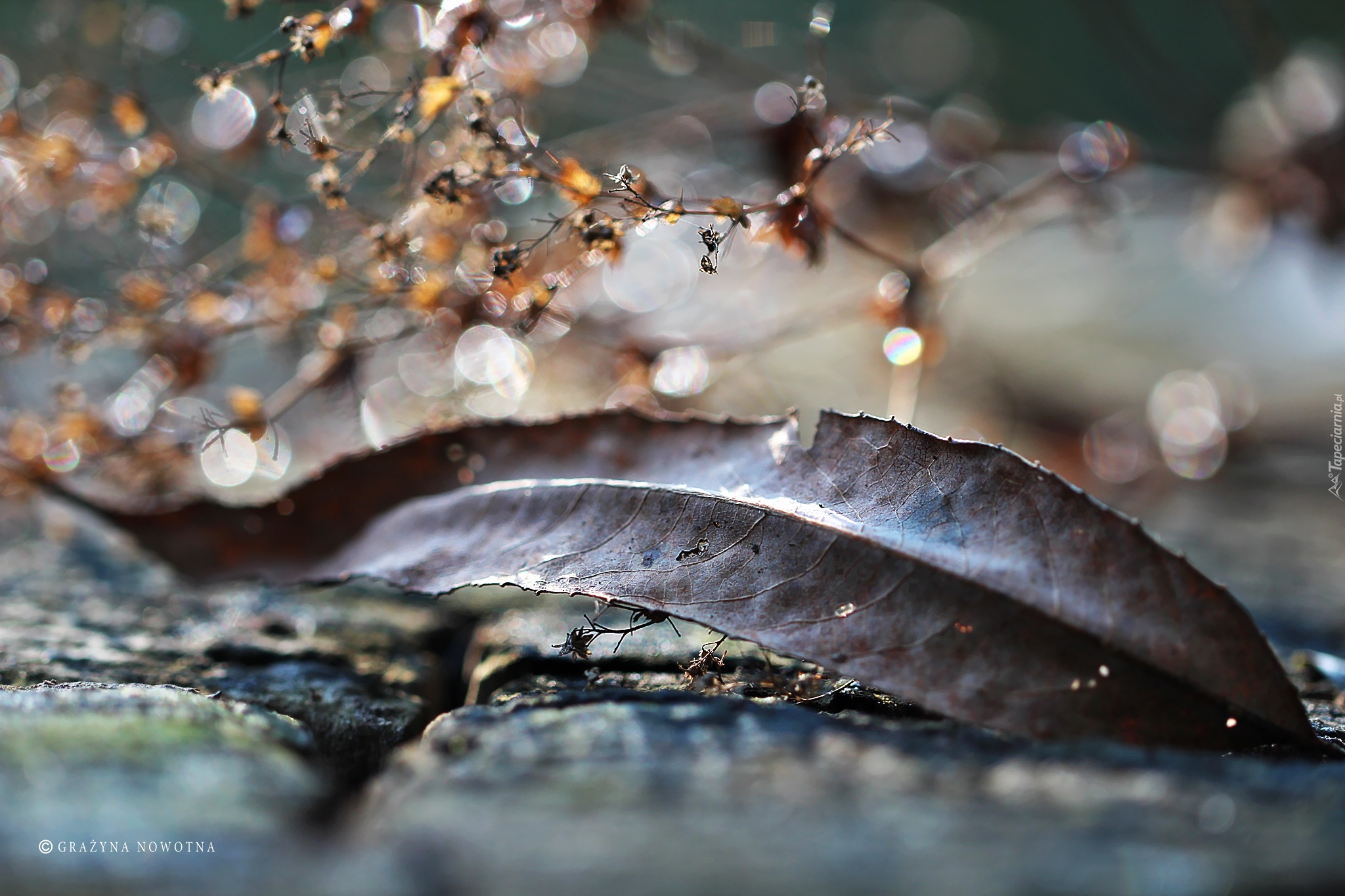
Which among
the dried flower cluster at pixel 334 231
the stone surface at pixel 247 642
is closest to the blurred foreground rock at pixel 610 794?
the stone surface at pixel 247 642

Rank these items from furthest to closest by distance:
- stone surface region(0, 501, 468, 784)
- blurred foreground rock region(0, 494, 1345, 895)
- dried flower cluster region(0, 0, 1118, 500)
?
1. dried flower cluster region(0, 0, 1118, 500)
2. stone surface region(0, 501, 468, 784)
3. blurred foreground rock region(0, 494, 1345, 895)

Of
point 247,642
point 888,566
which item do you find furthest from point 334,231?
point 888,566

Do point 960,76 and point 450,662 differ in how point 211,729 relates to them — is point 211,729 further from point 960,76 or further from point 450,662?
point 960,76

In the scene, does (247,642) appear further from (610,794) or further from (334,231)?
(334,231)

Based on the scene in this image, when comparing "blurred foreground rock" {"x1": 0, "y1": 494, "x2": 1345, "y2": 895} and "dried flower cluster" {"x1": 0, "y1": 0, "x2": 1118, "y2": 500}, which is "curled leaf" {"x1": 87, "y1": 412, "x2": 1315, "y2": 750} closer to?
"blurred foreground rock" {"x1": 0, "y1": 494, "x2": 1345, "y2": 895}

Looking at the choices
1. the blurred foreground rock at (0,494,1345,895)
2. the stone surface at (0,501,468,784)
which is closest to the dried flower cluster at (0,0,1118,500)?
the stone surface at (0,501,468,784)

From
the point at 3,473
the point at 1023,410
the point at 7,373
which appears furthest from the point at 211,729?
the point at 1023,410

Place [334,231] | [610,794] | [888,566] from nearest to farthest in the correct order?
[610,794]
[888,566]
[334,231]

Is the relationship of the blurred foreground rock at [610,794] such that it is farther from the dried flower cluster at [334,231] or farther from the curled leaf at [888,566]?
the dried flower cluster at [334,231]

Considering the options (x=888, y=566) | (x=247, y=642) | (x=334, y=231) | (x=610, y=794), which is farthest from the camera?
(x=334, y=231)
